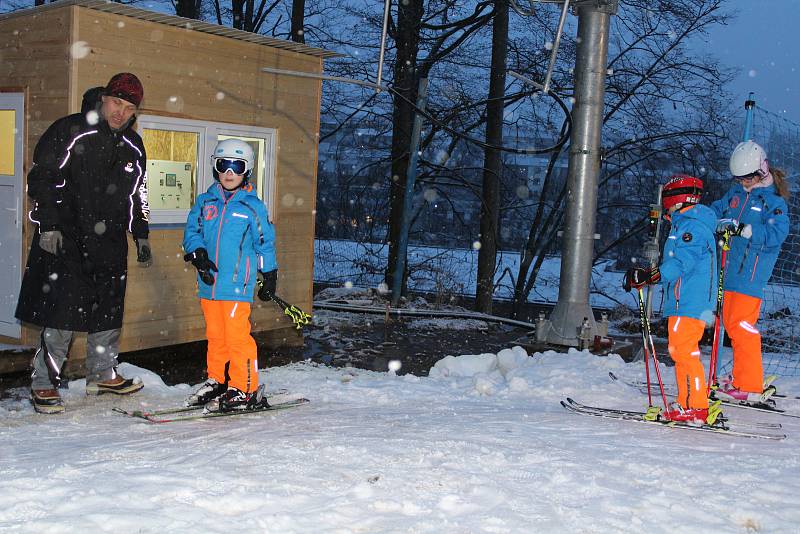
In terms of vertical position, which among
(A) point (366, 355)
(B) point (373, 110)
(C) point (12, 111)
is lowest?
(A) point (366, 355)

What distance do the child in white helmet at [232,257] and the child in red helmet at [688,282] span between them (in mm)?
2491

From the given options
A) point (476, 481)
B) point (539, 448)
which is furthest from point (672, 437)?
point (476, 481)

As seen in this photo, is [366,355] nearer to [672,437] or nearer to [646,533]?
[672,437]

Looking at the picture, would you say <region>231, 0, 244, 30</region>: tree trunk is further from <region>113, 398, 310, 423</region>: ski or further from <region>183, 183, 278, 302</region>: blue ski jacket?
<region>113, 398, 310, 423</region>: ski

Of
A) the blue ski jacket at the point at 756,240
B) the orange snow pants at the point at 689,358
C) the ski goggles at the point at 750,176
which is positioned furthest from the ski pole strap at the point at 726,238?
the orange snow pants at the point at 689,358

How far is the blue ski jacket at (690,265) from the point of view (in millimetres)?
5492

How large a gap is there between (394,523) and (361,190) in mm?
17553

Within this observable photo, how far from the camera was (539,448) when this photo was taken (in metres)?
4.88

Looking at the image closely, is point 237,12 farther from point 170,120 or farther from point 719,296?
point 719,296

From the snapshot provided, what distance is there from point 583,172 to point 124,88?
5.10m

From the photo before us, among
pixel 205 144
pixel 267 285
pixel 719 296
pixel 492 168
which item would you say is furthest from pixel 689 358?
pixel 492 168

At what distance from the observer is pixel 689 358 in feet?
18.2

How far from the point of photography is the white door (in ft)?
23.0

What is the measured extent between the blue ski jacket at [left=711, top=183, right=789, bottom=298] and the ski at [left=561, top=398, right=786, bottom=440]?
1.38 meters
